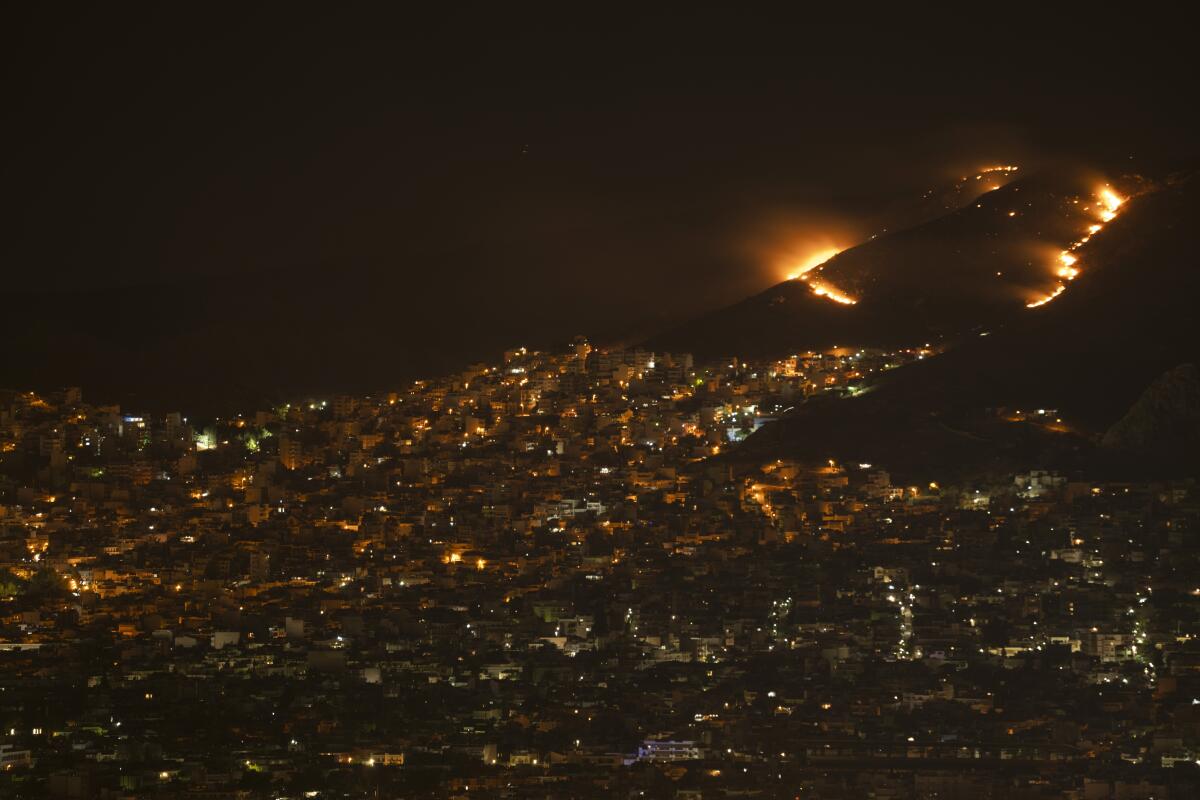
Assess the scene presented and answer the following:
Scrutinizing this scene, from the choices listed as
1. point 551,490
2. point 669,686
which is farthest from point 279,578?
point 669,686

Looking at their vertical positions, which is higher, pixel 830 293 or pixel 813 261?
pixel 813 261

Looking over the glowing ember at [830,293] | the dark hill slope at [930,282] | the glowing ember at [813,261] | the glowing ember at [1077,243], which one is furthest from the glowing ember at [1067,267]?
the glowing ember at [813,261]

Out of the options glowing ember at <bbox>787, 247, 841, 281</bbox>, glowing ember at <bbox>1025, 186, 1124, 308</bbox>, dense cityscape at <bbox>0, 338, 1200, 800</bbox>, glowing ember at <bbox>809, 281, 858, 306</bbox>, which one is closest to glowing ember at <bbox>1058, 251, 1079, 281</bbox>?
glowing ember at <bbox>1025, 186, 1124, 308</bbox>

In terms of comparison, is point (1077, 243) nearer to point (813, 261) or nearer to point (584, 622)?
point (813, 261)

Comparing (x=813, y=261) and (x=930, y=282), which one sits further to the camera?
(x=813, y=261)

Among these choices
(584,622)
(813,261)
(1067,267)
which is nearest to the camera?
(584,622)

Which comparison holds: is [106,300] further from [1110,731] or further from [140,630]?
[1110,731]

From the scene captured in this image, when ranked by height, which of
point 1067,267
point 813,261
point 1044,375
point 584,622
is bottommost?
point 584,622

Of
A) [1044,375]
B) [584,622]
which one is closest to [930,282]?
[1044,375]

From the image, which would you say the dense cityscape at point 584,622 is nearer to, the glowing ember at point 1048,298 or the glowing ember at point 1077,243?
the glowing ember at point 1048,298

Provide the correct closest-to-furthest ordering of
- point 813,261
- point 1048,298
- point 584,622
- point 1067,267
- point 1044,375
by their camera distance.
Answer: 1. point 584,622
2. point 1044,375
3. point 1048,298
4. point 1067,267
5. point 813,261
